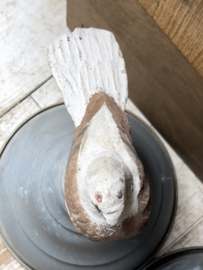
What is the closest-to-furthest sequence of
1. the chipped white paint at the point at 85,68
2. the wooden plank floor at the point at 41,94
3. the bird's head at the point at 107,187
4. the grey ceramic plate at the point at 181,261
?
1. the bird's head at the point at 107,187
2. the chipped white paint at the point at 85,68
3. the grey ceramic plate at the point at 181,261
4. the wooden plank floor at the point at 41,94

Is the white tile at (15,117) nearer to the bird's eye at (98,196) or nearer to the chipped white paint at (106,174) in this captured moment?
the chipped white paint at (106,174)

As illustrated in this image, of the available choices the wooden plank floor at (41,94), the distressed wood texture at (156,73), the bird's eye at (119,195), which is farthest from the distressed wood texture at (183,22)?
the wooden plank floor at (41,94)

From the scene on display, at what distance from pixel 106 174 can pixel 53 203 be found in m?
0.37

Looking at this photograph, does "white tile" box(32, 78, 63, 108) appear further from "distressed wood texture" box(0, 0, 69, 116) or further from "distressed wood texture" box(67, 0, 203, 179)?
"distressed wood texture" box(67, 0, 203, 179)

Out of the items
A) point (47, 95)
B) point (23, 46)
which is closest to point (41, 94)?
point (47, 95)

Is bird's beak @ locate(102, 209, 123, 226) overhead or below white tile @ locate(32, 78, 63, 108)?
below

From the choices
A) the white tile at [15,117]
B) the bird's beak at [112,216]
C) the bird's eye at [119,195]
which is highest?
the white tile at [15,117]

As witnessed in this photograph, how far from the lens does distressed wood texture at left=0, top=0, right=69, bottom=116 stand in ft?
2.90

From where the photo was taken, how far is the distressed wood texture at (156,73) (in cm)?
61

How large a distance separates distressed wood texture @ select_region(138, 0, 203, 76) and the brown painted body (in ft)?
0.51

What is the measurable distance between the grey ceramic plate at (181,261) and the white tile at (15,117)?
0.50 metres

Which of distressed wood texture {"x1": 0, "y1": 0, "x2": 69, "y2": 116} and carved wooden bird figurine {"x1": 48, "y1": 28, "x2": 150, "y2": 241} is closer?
carved wooden bird figurine {"x1": 48, "y1": 28, "x2": 150, "y2": 241}

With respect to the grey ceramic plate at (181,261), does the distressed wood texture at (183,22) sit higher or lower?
higher

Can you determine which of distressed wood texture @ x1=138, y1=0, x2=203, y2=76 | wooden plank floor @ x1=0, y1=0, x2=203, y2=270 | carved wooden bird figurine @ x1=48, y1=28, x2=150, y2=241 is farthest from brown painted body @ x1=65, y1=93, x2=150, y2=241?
wooden plank floor @ x1=0, y1=0, x2=203, y2=270
